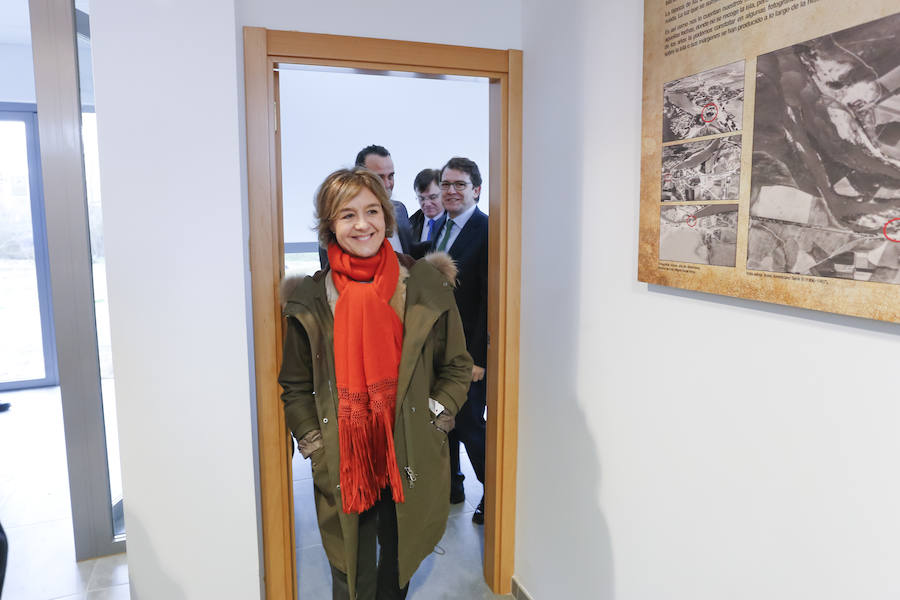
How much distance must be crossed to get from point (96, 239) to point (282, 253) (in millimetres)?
1072

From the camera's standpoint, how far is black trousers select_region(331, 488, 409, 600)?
70.7 inches

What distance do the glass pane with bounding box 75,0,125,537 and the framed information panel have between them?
1999 millimetres

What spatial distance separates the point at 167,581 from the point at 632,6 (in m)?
2.07

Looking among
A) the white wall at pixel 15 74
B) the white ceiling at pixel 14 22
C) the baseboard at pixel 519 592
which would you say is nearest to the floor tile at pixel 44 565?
the baseboard at pixel 519 592

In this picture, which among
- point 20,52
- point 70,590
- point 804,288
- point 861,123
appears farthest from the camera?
point 20,52

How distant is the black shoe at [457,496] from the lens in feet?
9.68

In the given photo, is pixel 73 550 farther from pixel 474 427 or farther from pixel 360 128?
pixel 360 128

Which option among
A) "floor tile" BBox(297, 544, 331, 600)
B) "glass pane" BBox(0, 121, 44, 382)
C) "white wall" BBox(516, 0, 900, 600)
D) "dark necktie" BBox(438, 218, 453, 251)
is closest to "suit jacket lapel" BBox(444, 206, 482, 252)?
"dark necktie" BBox(438, 218, 453, 251)

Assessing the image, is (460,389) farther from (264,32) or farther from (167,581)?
(264,32)

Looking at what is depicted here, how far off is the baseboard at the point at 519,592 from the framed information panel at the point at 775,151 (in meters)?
1.38

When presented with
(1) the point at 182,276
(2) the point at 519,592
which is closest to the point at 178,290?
(1) the point at 182,276

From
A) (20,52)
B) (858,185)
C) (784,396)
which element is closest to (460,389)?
(784,396)

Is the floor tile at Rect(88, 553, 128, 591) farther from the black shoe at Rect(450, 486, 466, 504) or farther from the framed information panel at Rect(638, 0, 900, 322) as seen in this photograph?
the framed information panel at Rect(638, 0, 900, 322)

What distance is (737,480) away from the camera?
3.81ft
